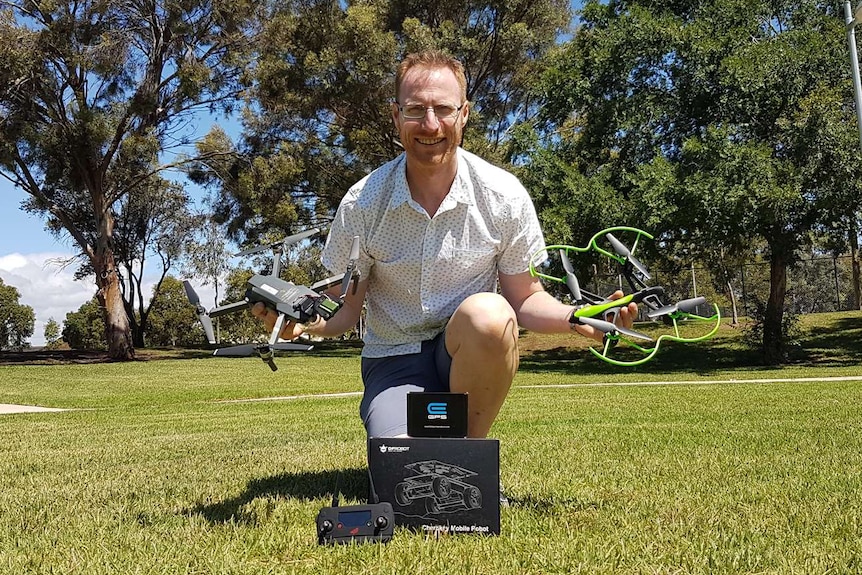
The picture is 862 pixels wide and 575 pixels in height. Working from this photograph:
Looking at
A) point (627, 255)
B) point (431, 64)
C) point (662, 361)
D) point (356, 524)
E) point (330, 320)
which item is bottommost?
point (662, 361)

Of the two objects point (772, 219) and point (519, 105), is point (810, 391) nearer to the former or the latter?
point (772, 219)

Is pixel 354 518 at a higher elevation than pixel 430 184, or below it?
below

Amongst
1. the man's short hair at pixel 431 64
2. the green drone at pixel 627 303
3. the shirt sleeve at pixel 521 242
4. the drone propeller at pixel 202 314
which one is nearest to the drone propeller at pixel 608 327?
the green drone at pixel 627 303

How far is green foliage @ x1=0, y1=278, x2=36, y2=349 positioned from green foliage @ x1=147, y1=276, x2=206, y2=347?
1346cm

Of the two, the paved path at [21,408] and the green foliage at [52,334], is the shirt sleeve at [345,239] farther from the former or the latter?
the green foliage at [52,334]

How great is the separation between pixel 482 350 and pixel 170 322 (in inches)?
1895

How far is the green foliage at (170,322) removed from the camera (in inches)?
1833

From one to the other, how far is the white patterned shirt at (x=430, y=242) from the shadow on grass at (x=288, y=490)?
716 mm

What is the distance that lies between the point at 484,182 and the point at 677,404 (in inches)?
253

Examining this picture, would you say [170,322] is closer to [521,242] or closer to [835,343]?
[835,343]

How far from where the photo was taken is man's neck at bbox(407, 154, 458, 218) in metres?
3.17

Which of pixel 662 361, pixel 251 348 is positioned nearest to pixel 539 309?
pixel 251 348

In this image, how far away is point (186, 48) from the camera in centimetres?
2712

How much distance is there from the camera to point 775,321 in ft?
67.1
